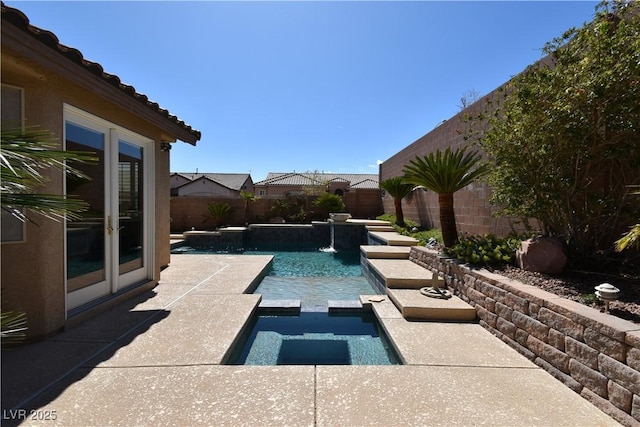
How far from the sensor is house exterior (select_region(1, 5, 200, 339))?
131 inches

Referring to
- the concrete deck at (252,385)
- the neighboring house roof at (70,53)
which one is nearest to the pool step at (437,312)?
the concrete deck at (252,385)

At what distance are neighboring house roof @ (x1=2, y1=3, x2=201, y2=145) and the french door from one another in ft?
2.40

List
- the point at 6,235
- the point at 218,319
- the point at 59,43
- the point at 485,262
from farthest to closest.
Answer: the point at 485,262 < the point at 218,319 < the point at 6,235 < the point at 59,43

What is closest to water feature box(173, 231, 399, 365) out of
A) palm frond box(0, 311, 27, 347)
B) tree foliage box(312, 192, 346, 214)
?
palm frond box(0, 311, 27, 347)

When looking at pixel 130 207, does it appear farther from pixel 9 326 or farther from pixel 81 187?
pixel 9 326

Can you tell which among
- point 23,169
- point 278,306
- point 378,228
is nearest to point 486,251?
point 278,306

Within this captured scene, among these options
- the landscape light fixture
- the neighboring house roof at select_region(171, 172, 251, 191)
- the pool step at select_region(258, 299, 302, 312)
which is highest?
the neighboring house roof at select_region(171, 172, 251, 191)

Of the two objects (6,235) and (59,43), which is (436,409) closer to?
(6,235)

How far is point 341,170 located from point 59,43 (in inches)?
1972

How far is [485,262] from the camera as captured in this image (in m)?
5.29

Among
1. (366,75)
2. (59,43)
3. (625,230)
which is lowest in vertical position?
(625,230)

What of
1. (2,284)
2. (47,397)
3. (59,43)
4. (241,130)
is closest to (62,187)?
(2,284)

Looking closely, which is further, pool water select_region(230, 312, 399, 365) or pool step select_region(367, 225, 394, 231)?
pool step select_region(367, 225, 394, 231)

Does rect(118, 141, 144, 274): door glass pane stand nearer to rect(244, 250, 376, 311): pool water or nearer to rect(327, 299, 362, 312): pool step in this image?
rect(244, 250, 376, 311): pool water
